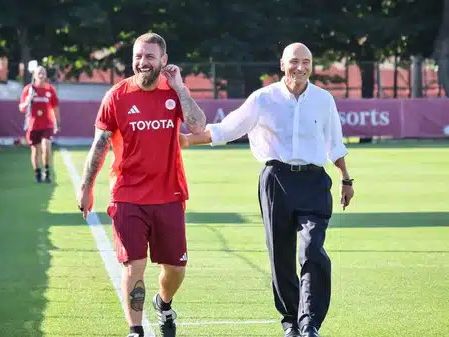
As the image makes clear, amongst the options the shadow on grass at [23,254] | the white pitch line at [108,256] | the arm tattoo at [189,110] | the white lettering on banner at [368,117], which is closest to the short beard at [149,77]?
the arm tattoo at [189,110]

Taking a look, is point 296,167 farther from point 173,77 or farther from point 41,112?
point 41,112

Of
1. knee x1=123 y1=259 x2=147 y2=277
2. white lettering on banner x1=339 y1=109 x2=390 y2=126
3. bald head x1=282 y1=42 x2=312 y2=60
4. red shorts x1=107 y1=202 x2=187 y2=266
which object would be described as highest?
bald head x1=282 y1=42 x2=312 y2=60

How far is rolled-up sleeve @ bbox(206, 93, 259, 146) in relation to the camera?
8422 mm

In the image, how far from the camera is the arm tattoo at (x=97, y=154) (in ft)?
26.4

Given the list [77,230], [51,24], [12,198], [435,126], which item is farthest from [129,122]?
[51,24]

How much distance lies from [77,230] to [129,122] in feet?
24.2

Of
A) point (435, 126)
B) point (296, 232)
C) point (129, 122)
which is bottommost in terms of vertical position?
point (435, 126)

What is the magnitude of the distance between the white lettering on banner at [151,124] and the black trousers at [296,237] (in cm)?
83

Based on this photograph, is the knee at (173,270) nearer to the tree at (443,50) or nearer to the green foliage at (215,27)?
the green foliage at (215,27)

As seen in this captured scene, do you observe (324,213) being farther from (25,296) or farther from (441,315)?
(25,296)

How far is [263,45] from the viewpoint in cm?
4828

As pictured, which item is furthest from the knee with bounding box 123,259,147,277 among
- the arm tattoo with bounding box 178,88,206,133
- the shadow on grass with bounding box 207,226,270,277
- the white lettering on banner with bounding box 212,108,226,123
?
the white lettering on banner with bounding box 212,108,226,123

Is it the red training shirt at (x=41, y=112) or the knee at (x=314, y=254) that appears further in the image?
the red training shirt at (x=41, y=112)

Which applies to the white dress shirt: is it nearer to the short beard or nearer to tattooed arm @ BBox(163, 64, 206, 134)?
tattooed arm @ BBox(163, 64, 206, 134)
